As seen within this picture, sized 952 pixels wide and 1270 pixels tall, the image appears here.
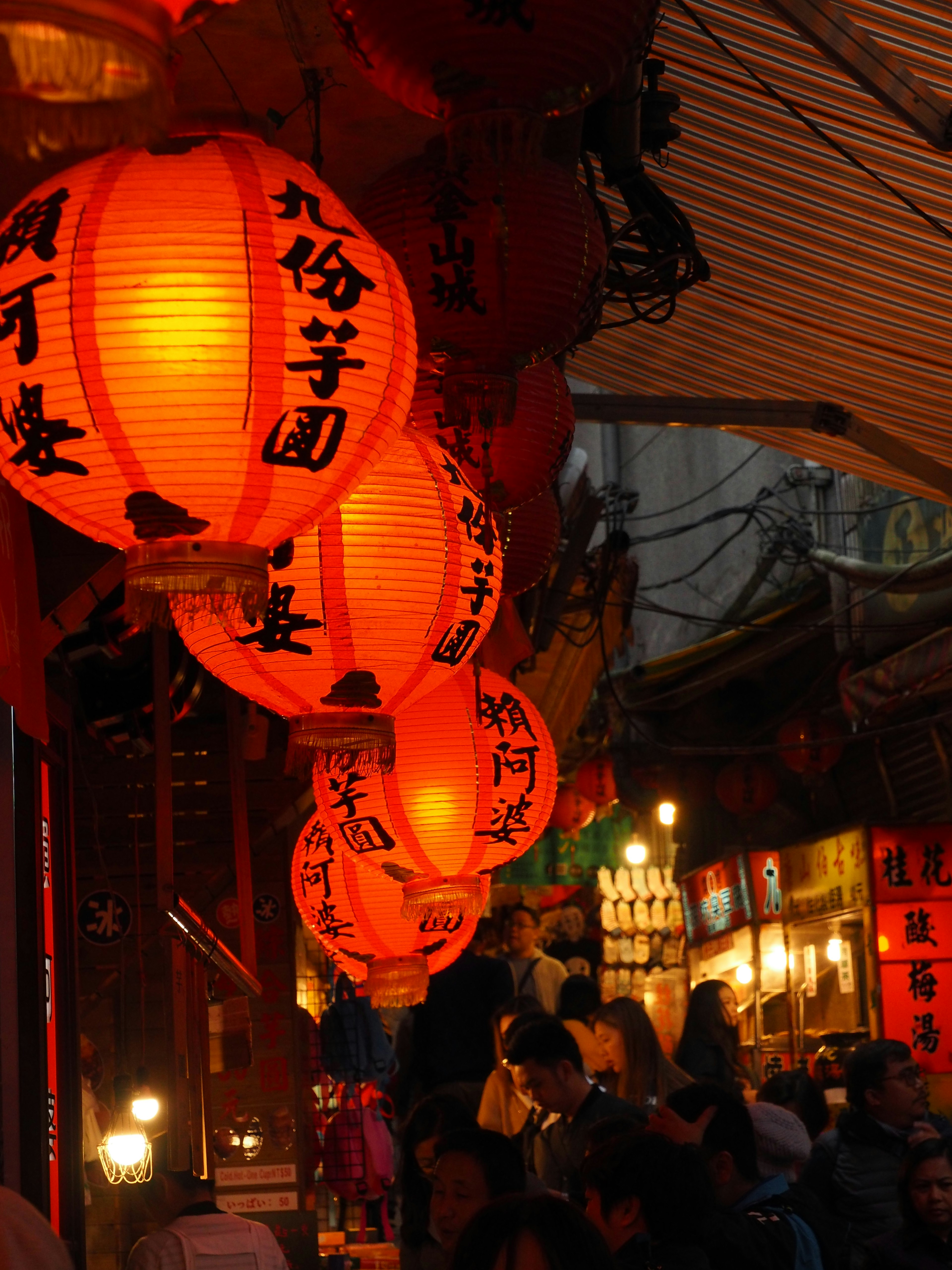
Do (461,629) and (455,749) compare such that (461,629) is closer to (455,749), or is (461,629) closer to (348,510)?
(348,510)

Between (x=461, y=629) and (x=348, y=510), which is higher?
(x=348, y=510)

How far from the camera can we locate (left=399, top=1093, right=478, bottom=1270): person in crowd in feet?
18.7

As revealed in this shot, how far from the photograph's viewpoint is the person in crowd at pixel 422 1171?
5.69 m

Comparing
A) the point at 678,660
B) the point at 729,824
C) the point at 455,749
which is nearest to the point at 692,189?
the point at 455,749

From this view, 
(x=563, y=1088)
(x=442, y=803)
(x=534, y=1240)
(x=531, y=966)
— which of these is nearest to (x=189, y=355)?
(x=534, y=1240)

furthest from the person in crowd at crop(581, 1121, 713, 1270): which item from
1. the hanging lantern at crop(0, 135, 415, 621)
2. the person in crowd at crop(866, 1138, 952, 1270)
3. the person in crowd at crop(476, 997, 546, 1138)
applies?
the person in crowd at crop(476, 997, 546, 1138)

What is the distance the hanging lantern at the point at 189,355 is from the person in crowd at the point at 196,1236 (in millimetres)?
3419

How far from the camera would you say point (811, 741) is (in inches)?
650

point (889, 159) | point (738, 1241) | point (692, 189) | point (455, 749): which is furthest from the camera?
point (692, 189)

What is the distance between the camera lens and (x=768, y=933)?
57.6 feet

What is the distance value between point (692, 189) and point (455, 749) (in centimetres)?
343

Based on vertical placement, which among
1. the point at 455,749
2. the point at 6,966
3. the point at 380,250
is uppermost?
the point at 380,250

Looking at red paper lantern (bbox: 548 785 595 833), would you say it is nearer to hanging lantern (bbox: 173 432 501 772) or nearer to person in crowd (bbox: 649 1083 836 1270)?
A: person in crowd (bbox: 649 1083 836 1270)

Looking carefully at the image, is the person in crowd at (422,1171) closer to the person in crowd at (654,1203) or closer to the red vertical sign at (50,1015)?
the red vertical sign at (50,1015)
